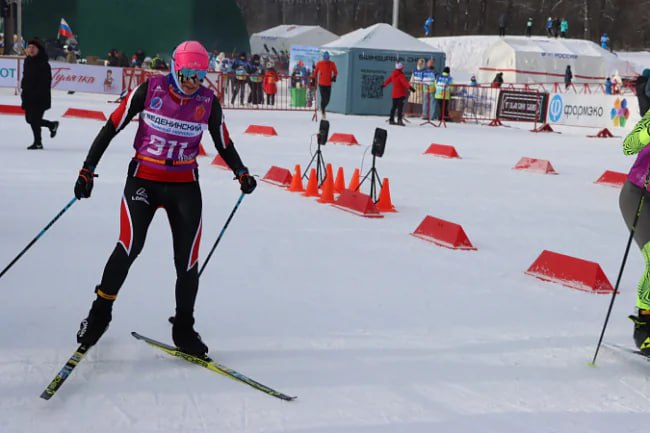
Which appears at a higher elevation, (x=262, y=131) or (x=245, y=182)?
(x=245, y=182)

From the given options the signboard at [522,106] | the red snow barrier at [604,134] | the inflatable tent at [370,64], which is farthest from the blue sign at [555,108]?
the inflatable tent at [370,64]

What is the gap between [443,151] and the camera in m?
16.1

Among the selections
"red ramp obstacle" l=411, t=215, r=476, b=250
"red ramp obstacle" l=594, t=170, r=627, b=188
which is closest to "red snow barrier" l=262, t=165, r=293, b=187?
"red ramp obstacle" l=411, t=215, r=476, b=250

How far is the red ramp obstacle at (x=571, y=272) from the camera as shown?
6.63 meters

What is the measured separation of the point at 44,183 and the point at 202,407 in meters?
7.32

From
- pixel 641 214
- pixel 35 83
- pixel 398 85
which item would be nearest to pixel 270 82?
pixel 398 85

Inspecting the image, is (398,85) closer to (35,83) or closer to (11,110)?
(11,110)

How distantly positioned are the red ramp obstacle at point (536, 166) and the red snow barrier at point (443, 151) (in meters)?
1.48

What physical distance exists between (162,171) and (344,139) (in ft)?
44.4

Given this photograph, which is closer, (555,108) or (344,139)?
(344,139)

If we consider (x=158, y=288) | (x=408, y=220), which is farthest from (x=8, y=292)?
(x=408, y=220)

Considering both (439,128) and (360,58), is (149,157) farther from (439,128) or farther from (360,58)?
(360,58)

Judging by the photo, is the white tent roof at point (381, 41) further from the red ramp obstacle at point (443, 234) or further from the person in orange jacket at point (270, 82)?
the red ramp obstacle at point (443, 234)

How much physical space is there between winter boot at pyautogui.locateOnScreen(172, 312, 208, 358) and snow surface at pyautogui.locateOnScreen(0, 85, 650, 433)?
104 mm
